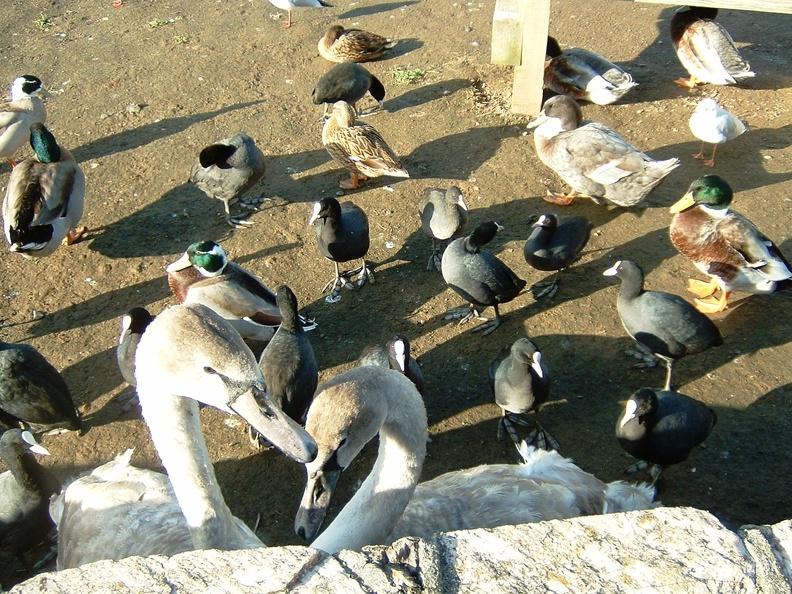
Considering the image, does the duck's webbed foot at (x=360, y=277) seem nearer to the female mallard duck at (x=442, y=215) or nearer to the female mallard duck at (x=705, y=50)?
the female mallard duck at (x=442, y=215)

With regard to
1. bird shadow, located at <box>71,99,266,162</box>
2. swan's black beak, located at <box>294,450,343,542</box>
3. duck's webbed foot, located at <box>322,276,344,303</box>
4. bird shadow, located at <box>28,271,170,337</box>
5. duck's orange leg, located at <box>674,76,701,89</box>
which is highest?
swan's black beak, located at <box>294,450,343,542</box>

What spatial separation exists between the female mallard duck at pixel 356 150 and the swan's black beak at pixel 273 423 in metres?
4.49

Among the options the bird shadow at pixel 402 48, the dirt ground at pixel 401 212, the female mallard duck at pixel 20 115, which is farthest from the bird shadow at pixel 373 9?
the female mallard duck at pixel 20 115

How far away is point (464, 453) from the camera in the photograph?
188 inches

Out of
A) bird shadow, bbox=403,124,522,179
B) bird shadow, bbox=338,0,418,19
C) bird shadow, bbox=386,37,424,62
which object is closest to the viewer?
bird shadow, bbox=403,124,522,179

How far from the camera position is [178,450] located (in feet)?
9.90

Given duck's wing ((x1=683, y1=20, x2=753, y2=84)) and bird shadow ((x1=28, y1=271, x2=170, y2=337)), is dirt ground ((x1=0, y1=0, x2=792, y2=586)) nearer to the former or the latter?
bird shadow ((x1=28, y1=271, x2=170, y2=337))

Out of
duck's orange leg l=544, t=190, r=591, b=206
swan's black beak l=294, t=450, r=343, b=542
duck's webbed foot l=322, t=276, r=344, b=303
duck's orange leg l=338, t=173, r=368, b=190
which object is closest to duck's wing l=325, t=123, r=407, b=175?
duck's orange leg l=338, t=173, r=368, b=190

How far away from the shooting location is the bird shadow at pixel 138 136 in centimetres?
772

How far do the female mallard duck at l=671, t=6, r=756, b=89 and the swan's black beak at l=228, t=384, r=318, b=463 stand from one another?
23.6 feet

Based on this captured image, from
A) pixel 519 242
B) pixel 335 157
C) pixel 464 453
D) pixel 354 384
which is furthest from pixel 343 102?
pixel 354 384

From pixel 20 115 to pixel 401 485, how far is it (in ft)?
21.6

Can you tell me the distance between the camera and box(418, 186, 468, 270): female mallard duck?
19.7 ft

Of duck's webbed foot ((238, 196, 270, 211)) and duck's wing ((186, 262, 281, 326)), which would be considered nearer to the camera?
duck's wing ((186, 262, 281, 326))
